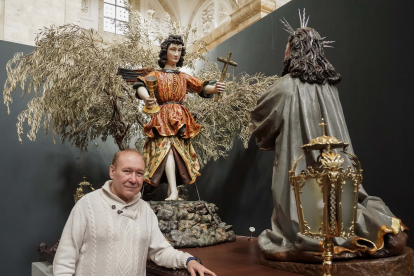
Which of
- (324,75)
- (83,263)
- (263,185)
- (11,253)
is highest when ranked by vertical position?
(324,75)

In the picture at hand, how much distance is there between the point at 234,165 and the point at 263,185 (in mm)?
687

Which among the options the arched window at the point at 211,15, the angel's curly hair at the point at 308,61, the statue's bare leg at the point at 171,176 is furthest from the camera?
the arched window at the point at 211,15

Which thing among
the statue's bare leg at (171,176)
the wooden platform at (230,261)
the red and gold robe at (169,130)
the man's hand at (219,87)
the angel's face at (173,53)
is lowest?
the wooden platform at (230,261)

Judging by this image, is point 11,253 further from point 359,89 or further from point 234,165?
point 359,89

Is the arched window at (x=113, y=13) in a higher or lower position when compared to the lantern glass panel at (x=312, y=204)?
higher

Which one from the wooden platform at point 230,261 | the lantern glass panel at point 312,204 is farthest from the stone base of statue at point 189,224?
the lantern glass panel at point 312,204

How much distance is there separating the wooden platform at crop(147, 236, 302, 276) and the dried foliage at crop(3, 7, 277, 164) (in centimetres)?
158

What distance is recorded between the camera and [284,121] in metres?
2.55

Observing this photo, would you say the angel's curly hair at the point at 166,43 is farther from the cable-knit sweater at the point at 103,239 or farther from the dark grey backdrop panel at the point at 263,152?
the cable-knit sweater at the point at 103,239

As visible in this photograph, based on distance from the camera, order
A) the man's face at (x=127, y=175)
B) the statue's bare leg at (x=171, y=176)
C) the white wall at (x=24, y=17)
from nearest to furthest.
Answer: the man's face at (x=127, y=175)
the statue's bare leg at (x=171, y=176)
the white wall at (x=24, y=17)

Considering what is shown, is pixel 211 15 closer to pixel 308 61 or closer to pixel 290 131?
pixel 308 61

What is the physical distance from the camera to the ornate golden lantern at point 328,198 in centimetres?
159

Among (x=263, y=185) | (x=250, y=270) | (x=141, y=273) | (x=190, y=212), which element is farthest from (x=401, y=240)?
(x=263, y=185)

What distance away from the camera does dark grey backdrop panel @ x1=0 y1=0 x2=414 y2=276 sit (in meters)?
3.21
